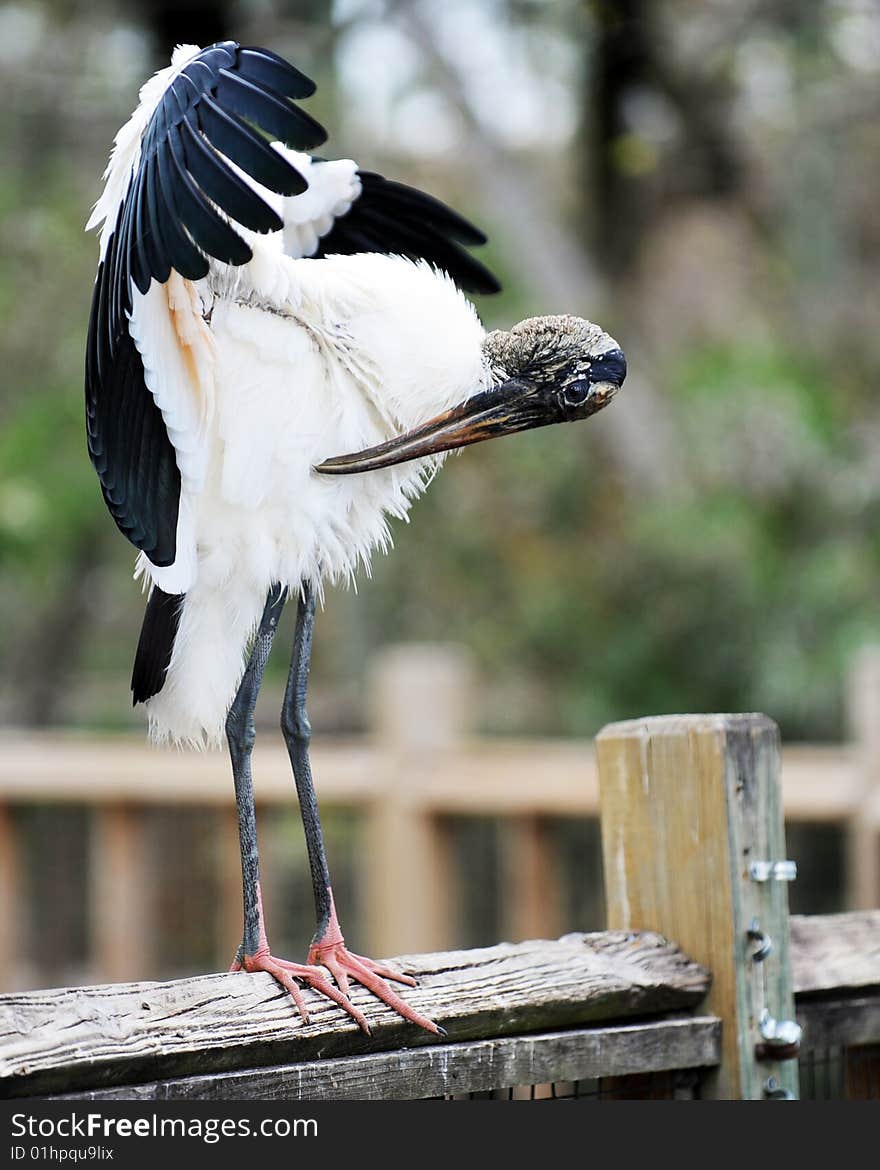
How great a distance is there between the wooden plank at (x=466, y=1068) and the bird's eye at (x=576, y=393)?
0.60 metres

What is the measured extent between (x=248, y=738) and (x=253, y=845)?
0.34ft

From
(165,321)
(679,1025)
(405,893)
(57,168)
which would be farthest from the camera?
(57,168)

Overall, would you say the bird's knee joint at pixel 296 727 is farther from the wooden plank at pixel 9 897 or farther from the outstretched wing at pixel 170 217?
the wooden plank at pixel 9 897

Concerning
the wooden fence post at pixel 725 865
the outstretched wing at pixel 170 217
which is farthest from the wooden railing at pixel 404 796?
the outstretched wing at pixel 170 217

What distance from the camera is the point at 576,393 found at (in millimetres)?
1369

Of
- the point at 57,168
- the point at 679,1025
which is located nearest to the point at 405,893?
the point at 679,1025

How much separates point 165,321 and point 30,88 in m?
4.05

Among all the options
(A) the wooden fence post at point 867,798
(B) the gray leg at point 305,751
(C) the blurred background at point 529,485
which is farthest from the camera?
(C) the blurred background at point 529,485

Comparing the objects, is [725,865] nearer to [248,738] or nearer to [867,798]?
[248,738]

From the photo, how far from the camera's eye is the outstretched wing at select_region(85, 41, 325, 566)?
1220 mm

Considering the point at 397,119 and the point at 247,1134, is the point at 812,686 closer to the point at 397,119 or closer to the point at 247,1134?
the point at 397,119

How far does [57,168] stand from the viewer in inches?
194

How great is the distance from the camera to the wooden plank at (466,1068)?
120 centimetres

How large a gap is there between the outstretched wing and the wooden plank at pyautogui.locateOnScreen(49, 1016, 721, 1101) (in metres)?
0.46
